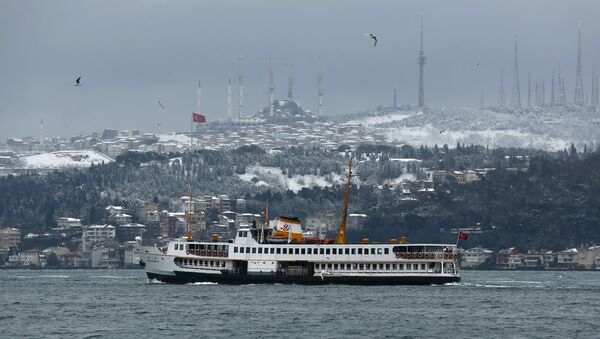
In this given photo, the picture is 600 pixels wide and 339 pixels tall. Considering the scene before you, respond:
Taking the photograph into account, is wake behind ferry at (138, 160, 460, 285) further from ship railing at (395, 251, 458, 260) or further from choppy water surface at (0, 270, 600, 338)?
choppy water surface at (0, 270, 600, 338)

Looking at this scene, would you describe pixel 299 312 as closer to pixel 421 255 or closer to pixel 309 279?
pixel 309 279

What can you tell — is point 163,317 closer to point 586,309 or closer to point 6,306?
point 6,306

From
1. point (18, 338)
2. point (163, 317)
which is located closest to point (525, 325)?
point (163, 317)

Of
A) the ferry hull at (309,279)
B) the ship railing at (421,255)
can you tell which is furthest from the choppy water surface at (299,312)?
the ship railing at (421,255)

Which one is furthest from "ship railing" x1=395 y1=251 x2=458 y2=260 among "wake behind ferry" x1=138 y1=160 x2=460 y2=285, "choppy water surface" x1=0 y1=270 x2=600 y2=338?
"choppy water surface" x1=0 y1=270 x2=600 y2=338

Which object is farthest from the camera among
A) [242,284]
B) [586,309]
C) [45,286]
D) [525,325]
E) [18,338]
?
[45,286]

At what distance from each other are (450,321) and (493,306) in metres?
12.9

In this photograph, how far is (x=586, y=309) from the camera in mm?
125562

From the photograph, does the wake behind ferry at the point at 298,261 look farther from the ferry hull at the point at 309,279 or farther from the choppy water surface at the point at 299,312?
the choppy water surface at the point at 299,312

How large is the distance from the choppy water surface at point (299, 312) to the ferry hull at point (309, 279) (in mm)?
1260

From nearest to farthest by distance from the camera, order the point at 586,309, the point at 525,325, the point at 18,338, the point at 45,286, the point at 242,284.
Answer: the point at 18,338, the point at 525,325, the point at 586,309, the point at 242,284, the point at 45,286

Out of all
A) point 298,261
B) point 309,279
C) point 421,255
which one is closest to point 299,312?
point 309,279

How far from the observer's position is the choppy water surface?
108m

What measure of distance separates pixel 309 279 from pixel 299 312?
27.3 meters
